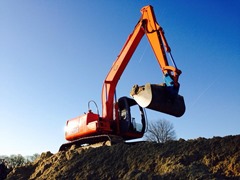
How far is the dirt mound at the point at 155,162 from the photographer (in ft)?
20.4

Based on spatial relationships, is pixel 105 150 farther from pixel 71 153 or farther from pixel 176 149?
pixel 176 149

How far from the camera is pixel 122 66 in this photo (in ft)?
42.9

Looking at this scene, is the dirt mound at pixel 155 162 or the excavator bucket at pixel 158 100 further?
the excavator bucket at pixel 158 100

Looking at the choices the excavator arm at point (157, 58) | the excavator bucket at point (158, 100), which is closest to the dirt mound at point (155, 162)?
the excavator bucket at point (158, 100)

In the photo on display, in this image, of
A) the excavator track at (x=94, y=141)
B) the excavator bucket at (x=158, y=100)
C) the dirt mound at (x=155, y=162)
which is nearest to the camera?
the dirt mound at (x=155, y=162)

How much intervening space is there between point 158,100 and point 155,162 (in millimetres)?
3001

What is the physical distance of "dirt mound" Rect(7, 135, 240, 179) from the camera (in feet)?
20.4

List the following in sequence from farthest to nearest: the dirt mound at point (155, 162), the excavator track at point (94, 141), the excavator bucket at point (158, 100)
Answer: the excavator track at point (94, 141) → the excavator bucket at point (158, 100) → the dirt mound at point (155, 162)

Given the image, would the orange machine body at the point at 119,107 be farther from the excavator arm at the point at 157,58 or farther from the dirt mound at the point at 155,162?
the dirt mound at the point at 155,162

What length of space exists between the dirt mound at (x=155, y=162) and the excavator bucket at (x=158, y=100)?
1653 millimetres

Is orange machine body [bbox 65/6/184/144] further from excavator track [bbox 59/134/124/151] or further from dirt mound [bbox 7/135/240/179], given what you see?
dirt mound [bbox 7/135/240/179]

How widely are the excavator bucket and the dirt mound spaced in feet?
5.42

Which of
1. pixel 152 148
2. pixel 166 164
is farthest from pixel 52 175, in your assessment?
pixel 166 164

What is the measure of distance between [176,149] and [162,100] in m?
2.62
